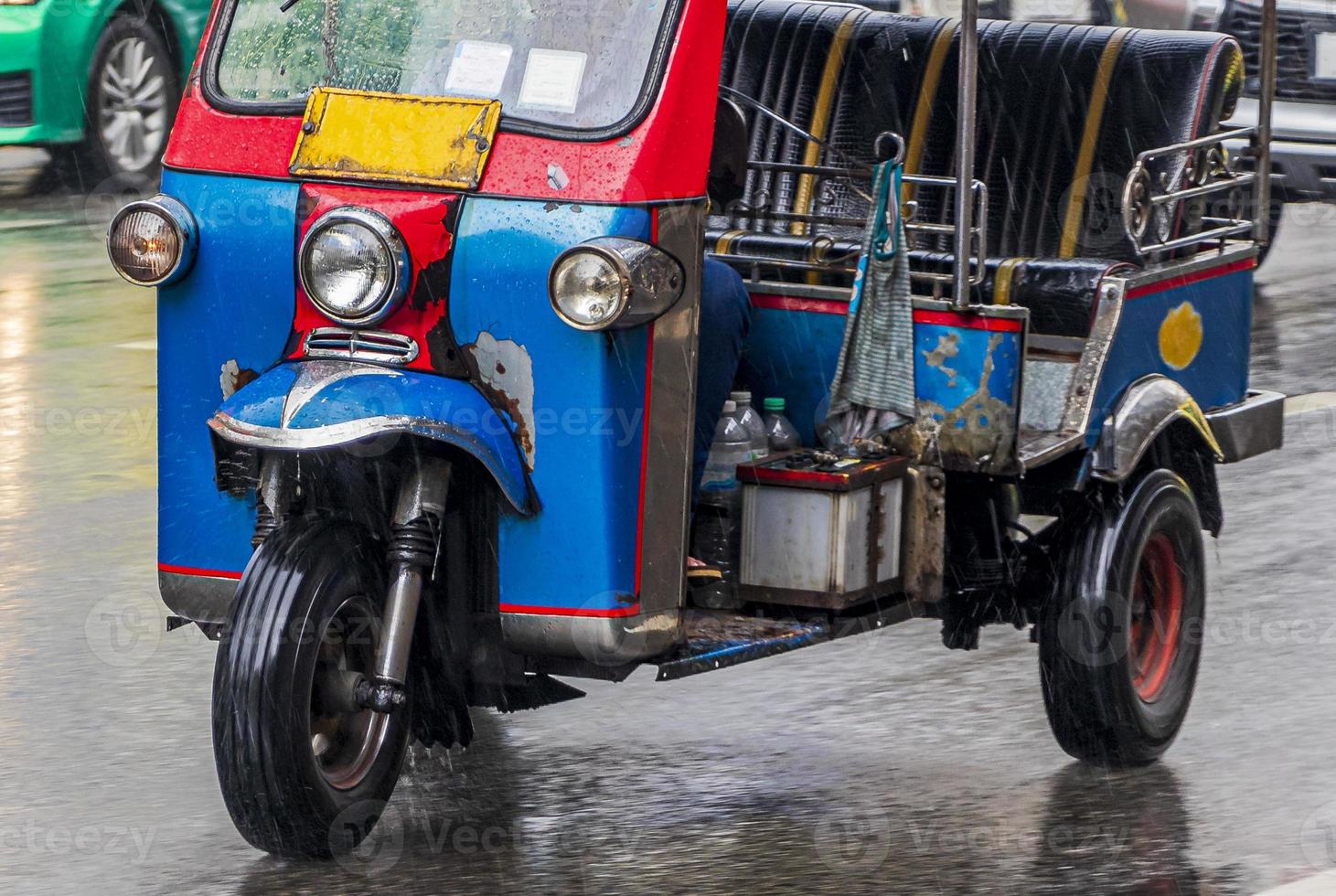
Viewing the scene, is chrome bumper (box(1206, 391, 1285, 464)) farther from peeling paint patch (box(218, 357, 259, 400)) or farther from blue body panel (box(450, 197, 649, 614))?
peeling paint patch (box(218, 357, 259, 400))

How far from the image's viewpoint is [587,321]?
4516 mm

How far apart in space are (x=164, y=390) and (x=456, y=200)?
32.3 inches

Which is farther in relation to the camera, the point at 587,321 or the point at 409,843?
the point at 409,843

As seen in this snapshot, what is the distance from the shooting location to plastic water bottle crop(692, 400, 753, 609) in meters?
5.11

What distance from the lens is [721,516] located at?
512 centimetres

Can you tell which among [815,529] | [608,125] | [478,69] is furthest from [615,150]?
[815,529]

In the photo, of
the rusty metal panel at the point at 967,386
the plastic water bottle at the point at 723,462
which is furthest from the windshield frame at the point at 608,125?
the rusty metal panel at the point at 967,386

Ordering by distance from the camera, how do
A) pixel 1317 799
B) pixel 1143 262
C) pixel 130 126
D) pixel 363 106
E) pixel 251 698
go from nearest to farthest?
pixel 251 698 → pixel 363 106 → pixel 1317 799 → pixel 1143 262 → pixel 130 126

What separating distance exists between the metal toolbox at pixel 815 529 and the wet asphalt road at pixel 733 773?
522 mm

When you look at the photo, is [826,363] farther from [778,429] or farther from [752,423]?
[752,423]

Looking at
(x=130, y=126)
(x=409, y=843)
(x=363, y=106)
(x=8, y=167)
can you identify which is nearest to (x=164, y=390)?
(x=363, y=106)

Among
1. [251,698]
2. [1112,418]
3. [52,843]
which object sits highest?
[1112,418]

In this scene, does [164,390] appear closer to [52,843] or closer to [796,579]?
[52,843]

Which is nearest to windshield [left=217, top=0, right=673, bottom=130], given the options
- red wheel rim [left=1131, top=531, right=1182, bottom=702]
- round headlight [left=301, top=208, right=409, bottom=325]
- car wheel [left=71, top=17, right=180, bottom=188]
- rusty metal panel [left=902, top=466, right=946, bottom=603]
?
round headlight [left=301, top=208, right=409, bottom=325]
